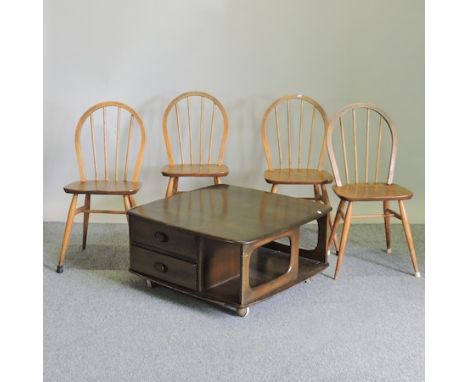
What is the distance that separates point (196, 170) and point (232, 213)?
73 centimetres

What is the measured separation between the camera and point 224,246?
9.91 feet

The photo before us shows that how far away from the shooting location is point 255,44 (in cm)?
414

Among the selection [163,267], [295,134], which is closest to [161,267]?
[163,267]

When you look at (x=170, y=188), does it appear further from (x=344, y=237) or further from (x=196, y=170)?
(x=344, y=237)

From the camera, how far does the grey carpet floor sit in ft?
7.88

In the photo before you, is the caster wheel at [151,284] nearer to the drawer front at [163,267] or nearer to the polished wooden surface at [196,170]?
the drawer front at [163,267]

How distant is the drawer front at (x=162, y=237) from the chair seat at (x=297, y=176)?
32.1 inches

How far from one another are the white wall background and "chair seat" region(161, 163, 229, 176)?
1.38ft

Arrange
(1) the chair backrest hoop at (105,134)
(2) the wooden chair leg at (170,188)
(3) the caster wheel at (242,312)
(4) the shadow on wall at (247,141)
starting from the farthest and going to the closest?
(4) the shadow on wall at (247,141) → (2) the wooden chair leg at (170,188) → (1) the chair backrest hoop at (105,134) → (3) the caster wheel at (242,312)

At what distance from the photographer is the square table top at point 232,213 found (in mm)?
2875

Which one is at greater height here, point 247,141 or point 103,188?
point 247,141

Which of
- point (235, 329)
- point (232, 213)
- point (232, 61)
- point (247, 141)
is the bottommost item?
point (235, 329)

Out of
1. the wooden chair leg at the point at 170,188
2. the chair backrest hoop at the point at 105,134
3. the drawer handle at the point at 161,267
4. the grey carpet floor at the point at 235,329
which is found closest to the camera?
the grey carpet floor at the point at 235,329

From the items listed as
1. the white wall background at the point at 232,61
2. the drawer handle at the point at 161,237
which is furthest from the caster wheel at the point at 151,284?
the white wall background at the point at 232,61
